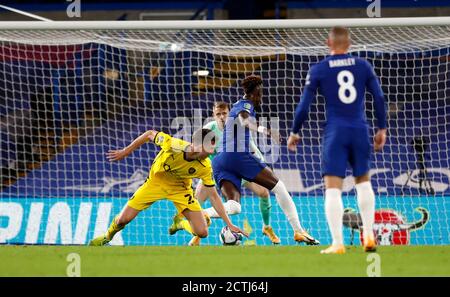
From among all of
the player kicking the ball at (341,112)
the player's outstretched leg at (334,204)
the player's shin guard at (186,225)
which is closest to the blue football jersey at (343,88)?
the player kicking the ball at (341,112)

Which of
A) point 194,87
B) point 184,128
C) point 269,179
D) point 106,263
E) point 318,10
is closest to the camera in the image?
point 106,263

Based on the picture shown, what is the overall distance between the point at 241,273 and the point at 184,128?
7.94 meters

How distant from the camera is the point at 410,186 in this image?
1544 cm

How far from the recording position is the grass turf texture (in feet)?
28.3

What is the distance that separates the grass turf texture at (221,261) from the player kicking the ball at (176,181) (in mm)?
1002

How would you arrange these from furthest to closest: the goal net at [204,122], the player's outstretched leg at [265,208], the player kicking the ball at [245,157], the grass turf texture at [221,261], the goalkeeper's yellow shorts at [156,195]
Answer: the goal net at [204,122] → the player's outstretched leg at [265,208] → the player kicking the ball at [245,157] → the goalkeeper's yellow shorts at [156,195] → the grass turf texture at [221,261]

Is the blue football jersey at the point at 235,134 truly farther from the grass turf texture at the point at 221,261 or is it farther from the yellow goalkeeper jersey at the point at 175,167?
the grass turf texture at the point at 221,261

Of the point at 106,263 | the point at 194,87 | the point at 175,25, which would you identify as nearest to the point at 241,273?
the point at 106,263

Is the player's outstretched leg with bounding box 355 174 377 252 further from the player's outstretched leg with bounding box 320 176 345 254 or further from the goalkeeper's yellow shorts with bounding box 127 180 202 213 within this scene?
the goalkeeper's yellow shorts with bounding box 127 180 202 213

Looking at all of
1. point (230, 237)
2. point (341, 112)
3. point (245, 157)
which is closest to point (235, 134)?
point (245, 157)

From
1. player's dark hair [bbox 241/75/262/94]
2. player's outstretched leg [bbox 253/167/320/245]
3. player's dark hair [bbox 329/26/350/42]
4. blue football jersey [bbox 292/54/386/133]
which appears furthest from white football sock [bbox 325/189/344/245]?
player's dark hair [bbox 241/75/262/94]

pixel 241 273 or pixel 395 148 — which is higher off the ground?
pixel 395 148

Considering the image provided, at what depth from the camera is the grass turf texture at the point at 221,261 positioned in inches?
340

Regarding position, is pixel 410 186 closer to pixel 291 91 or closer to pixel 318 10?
pixel 291 91
